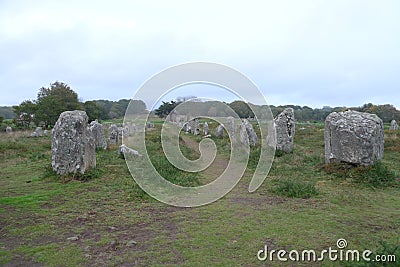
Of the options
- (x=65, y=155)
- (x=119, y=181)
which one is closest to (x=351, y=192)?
(x=119, y=181)

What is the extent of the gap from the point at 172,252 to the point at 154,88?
447 centimetres

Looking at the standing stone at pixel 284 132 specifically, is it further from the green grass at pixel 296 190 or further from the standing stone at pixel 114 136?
→ the standing stone at pixel 114 136

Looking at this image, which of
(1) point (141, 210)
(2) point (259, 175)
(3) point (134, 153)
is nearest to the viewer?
(1) point (141, 210)

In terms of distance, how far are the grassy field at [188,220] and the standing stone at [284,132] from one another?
4.40 m

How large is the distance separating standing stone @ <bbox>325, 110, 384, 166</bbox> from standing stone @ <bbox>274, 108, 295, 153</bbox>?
13.9 feet

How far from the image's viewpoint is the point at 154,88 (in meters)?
8.34

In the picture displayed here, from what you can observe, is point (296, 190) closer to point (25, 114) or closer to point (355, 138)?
point (355, 138)

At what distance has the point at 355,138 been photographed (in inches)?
399

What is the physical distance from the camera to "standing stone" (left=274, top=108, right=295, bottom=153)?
15.4 meters

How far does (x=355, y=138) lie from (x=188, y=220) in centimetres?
627

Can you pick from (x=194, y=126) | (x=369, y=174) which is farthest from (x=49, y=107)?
(x=369, y=174)

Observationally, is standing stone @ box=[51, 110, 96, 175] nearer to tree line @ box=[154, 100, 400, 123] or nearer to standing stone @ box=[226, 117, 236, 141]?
tree line @ box=[154, 100, 400, 123]

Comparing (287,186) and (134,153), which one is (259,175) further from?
(134,153)

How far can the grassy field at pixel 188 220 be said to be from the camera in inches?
196
